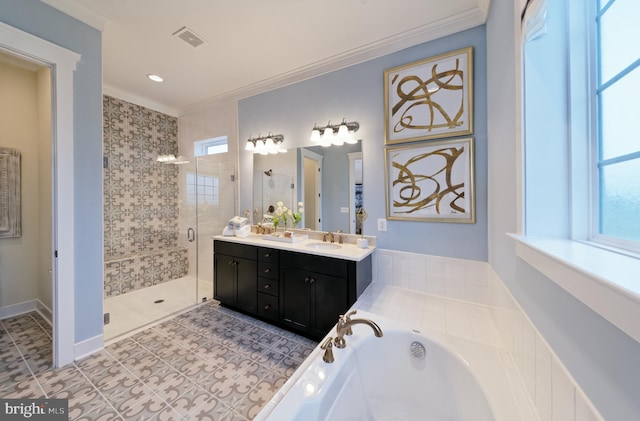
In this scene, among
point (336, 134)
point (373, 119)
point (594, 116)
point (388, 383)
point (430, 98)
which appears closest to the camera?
point (594, 116)

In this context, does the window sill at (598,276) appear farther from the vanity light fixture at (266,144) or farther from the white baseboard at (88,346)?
the white baseboard at (88,346)

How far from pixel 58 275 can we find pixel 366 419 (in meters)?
2.36

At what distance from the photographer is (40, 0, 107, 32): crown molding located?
5.52ft

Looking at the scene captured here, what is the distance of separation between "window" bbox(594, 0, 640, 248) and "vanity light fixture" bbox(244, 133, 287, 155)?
96.3 inches

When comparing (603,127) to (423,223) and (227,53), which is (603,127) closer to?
(423,223)

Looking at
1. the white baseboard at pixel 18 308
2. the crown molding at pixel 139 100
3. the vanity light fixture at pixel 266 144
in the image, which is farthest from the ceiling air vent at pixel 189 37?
the white baseboard at pixel 18 308

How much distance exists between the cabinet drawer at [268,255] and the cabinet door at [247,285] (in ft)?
0.42

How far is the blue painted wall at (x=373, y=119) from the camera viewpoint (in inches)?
70.3

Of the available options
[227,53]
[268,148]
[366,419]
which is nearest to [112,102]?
[227,53]

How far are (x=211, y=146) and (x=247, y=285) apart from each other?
2382 mm

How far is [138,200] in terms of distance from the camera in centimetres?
337

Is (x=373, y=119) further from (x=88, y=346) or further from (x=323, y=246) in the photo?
(x=88, y=346)

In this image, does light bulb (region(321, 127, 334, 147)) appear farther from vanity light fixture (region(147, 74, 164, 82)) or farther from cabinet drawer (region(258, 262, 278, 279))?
vanity light fixture (region(147, 74, 164, 82))

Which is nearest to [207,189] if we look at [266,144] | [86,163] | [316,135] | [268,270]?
[266,144]
